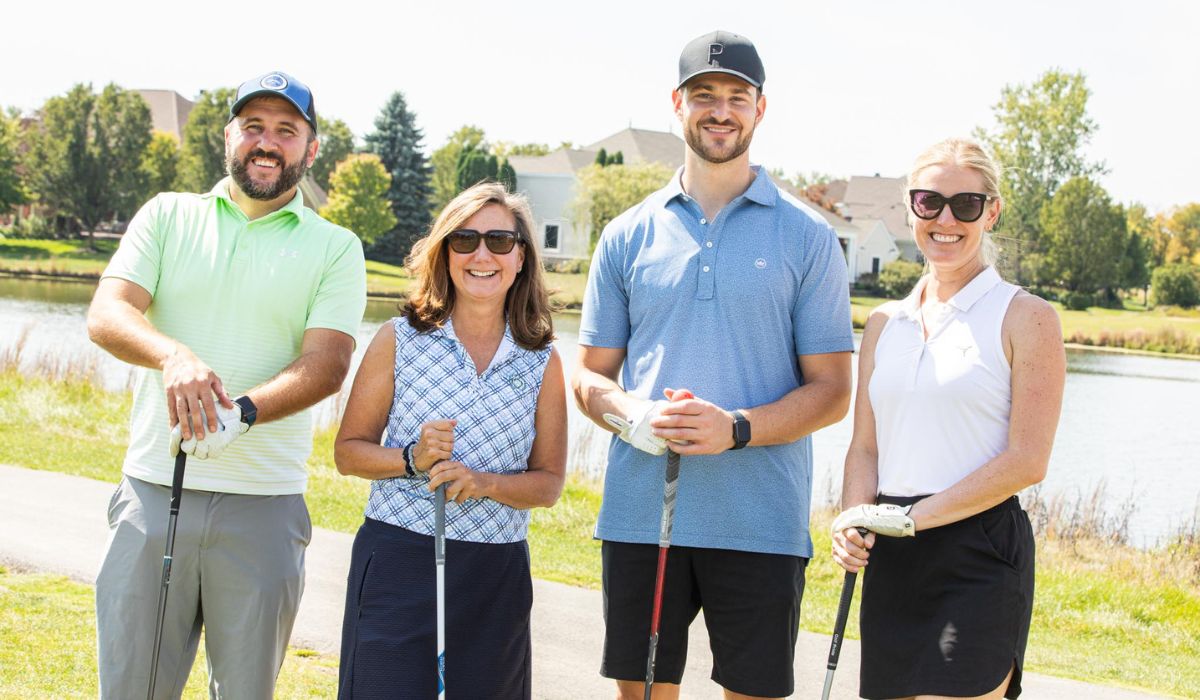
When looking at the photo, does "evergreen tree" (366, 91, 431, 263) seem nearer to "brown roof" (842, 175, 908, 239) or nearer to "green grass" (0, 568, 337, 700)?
"brown roof" (842, 175, 908, 239)

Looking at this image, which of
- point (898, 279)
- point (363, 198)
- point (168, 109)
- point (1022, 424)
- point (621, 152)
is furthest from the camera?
point (168, 109)

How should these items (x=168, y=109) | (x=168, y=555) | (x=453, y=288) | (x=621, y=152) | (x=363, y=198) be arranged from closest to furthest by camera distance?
(x=168, y=555), (x=453, y=288), (x=363, y=198), (x=621, y=152), (x=168, y=109)

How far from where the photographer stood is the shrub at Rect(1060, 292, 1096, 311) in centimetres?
5272

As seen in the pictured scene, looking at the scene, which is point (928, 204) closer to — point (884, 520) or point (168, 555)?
point (884, 520)

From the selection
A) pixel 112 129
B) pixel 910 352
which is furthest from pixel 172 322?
pixel 112 129

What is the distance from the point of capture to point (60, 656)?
199 inches

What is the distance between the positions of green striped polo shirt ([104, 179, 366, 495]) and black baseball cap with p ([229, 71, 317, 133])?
0.94 feet

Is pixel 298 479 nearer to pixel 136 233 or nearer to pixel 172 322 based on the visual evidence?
pixel 172 322

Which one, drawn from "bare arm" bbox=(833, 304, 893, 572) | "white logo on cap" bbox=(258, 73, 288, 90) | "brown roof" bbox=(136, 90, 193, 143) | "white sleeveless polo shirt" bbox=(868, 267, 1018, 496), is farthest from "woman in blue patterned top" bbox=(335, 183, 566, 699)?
"brown roof" bbox=(136, 90, 193, 143)

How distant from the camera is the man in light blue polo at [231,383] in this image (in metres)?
3.45

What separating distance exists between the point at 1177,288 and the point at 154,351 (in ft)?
195

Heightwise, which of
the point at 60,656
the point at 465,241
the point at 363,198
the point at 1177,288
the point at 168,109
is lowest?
the point at 60,656

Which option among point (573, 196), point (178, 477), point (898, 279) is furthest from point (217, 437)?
point (573, 196)

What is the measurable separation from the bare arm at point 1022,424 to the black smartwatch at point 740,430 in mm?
508
